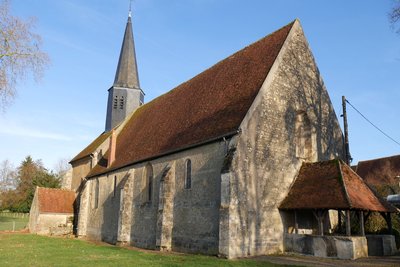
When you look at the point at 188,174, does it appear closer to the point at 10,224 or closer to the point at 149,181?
the point at 149,181

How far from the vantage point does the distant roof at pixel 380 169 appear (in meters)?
36.7

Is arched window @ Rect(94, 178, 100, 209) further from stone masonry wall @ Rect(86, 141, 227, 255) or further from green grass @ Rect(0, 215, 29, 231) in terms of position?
green grass @ Rect(0, 215, 29, 231)

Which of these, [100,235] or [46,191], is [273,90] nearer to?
[100,235]

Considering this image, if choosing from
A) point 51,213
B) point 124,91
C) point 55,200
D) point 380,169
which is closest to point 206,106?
point 124,91

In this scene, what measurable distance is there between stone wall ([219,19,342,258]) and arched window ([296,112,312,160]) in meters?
0.09

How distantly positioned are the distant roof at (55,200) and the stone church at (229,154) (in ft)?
25.3

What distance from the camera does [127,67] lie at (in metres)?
34.1

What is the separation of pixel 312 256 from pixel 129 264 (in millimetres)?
6895

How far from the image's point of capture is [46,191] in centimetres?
3064

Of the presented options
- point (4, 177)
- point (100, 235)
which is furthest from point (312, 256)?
point (4, 177)

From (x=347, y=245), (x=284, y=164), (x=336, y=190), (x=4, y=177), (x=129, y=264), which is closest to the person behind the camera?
(x=129, y=264)

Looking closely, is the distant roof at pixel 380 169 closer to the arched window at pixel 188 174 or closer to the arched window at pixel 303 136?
the arched window at pixel 303 136

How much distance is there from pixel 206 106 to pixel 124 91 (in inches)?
661

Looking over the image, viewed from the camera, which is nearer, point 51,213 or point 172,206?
point 172,206
